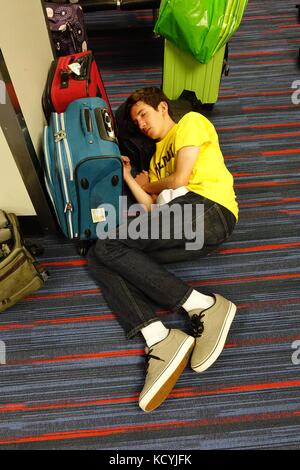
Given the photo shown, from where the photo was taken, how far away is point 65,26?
6.82 feet

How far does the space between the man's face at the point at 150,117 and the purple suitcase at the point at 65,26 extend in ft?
2.96

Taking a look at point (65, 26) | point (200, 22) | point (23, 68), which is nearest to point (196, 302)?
point (23, 68)

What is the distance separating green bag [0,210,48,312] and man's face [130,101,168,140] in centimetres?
68

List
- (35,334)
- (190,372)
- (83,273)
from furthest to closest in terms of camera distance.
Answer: (83,273) → (35,334) → (190,372)

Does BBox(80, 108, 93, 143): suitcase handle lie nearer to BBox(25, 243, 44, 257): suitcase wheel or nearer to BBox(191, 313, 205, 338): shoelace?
BBox(25, 243, 44, 257): suitcase wheel

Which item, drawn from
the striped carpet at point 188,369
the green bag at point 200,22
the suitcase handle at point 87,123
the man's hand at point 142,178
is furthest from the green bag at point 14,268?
the green bag at point 200,22

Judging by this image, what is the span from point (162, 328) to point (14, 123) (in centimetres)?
93

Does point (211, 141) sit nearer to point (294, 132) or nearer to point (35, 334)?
point (294, 132)

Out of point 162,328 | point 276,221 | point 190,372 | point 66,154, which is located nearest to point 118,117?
point 66,154

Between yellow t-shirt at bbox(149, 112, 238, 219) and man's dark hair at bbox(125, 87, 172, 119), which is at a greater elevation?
man's dark hair at bbox(125, 87, 172, 119)

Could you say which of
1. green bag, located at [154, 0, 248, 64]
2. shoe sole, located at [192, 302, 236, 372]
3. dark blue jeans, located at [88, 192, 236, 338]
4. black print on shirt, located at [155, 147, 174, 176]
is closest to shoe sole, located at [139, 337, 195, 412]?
shoe sole, located at [192, 302, 236, 372]

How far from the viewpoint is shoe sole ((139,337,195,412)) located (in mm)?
1266

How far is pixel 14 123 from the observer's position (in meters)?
1.29

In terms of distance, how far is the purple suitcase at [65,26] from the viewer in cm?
208
